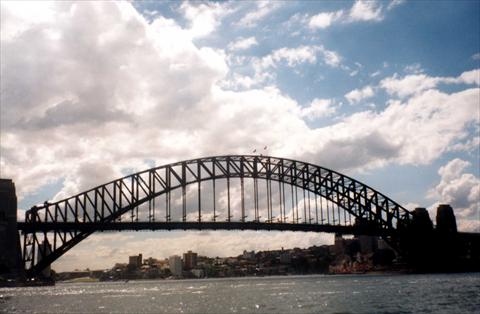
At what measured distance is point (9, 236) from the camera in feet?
294

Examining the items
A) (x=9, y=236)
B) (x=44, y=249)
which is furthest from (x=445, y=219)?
(x=9, y=236)

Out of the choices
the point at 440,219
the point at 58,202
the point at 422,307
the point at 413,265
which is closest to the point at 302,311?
the point at 422,307

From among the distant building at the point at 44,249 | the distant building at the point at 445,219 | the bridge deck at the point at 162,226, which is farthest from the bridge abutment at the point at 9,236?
Result: the distant building at the point at 445,219

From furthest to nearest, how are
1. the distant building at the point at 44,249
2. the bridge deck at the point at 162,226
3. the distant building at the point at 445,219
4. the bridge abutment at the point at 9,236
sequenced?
the distant building at the point at 445,219 < the bridge deck at the point at 162,226 < the distant building at the point at 44,249 < the bridge abutment at the point at 9,236

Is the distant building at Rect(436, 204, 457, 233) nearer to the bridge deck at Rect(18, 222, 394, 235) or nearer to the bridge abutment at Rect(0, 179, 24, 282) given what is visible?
the bridge deck at Rect(18, 222, 394, 235)

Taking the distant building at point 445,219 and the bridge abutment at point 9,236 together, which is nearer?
the bridge abutment at point 9,236

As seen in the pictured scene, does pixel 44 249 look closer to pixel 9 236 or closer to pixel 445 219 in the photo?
pixel 9 236

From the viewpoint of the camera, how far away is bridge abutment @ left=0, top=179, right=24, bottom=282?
3460 inches

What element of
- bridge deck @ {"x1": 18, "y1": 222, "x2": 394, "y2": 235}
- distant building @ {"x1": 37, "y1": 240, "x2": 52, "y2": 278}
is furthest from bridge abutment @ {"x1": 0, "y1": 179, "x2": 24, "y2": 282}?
bridge deck @ {"x1": 18, "y1": 222, "x2": 394, "y2": 235}

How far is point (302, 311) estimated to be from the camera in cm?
4694

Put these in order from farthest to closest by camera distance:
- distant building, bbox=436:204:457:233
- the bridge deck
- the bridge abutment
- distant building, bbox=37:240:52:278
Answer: distant building, bbox=436:204:457:233
the bridge deck
distant building, bbox=37:240:52:278
the bridge abutment

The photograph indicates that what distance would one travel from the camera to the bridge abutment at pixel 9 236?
3460 inches

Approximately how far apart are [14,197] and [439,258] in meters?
89.2

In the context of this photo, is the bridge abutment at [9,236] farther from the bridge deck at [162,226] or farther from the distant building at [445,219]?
the distant building at [445,219]
